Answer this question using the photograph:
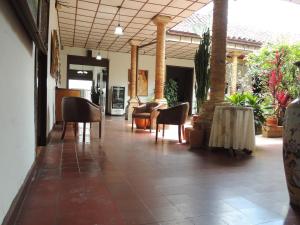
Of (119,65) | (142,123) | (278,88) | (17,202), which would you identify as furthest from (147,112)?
(119,65)

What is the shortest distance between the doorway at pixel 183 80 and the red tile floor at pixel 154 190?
10.5 meters

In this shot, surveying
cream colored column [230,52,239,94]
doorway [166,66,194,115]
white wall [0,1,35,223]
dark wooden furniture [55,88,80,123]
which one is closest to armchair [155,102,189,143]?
dark wooden furniture [55,88,80,123]

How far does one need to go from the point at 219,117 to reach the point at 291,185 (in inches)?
82.5

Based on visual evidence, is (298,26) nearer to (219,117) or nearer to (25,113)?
(219,117)

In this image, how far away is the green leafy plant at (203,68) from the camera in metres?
5.04

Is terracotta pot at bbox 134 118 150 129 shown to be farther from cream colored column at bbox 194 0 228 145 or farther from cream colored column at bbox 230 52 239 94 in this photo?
cream colored column at bbox 230 52 239 94

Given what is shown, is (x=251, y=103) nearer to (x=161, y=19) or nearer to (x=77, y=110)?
(x=161, y=19)

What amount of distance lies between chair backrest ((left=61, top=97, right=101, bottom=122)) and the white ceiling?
2.58 m

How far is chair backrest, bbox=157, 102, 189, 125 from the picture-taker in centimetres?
499

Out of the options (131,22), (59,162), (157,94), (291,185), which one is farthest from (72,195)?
(131,22)

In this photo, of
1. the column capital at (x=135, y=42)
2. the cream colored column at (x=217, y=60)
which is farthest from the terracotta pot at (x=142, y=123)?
the column capital at (x=135, y=42)

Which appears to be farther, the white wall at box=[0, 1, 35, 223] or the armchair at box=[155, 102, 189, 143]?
the armchair at box=[155, 102, 189, 143]

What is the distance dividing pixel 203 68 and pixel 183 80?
976 centimetres

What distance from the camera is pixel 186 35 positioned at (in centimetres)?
930
